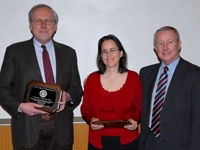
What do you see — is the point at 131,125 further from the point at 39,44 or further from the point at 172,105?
the point at 39,44

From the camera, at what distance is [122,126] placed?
2.71 meters

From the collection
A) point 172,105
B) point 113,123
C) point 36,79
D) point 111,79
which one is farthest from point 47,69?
point 172,105

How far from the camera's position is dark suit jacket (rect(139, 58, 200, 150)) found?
2.44 meters

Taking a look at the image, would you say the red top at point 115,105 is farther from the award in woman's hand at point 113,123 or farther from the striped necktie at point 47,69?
the striped necktie at point 47,69

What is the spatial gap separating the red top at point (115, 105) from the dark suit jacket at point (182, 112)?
36cm

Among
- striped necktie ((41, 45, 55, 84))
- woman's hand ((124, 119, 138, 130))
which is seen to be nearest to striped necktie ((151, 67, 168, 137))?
woman's hand ((124, 119, 138, 130))


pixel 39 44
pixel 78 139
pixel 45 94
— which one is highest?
pixel 39 44

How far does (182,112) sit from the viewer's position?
8.11ft

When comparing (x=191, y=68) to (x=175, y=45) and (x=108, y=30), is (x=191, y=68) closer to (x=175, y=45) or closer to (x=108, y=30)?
(x=175, y=45)

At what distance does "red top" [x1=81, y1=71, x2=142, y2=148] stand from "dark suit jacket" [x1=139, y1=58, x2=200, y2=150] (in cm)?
36

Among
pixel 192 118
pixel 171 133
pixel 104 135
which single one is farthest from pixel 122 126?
pixel 192 118

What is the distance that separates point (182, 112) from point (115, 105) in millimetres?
612

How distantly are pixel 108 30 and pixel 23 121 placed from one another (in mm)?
1645

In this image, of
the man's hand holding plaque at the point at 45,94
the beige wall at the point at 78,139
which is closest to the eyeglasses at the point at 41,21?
the man's hand holding plaque at the point at 45,94
